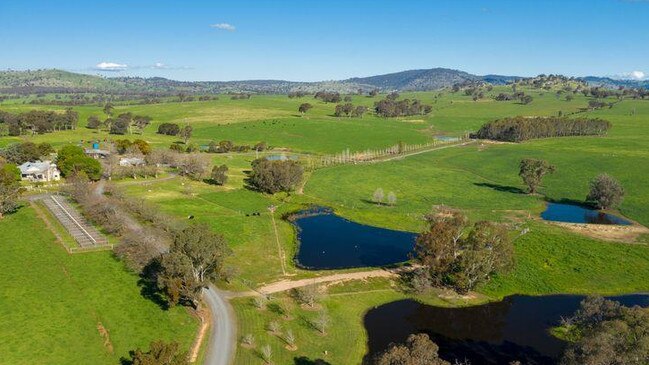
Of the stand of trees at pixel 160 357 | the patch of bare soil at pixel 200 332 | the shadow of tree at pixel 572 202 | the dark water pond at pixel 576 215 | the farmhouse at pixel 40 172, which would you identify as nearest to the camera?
Result: the stand of trees at pixel 160 357

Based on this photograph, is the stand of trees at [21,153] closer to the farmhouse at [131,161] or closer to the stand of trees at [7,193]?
the farmhouse at [131,161]

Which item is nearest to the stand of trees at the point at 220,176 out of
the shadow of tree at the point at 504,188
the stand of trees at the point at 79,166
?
the stand of trees at the point at 79,166

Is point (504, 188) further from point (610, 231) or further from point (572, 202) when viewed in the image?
point (610, 231)

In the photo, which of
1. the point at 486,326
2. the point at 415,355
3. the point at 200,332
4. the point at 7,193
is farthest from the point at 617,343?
the point at 7,193

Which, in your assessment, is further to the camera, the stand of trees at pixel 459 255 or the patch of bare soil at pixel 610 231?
the patch of bare soil at pixel 610 231

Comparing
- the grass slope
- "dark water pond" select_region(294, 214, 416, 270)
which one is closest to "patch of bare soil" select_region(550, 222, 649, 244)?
"dark water pond" select_region(294, 214, 416, 270)

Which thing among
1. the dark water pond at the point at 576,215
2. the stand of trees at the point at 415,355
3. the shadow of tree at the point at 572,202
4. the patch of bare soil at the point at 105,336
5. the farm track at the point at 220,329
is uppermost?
the stand of trees at the point at 415,355

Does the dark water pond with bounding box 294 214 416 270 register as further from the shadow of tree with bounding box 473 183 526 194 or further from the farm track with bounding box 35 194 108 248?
the shadow of tree with bounding box 473 183 526 194
